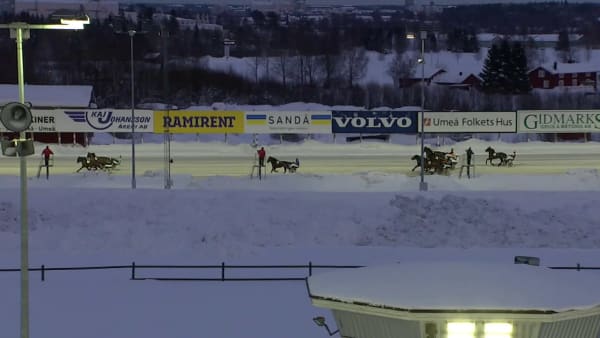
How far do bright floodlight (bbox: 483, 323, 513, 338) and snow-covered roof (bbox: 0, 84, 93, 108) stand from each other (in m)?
54.9

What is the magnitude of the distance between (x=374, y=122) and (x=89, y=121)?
1701 cm

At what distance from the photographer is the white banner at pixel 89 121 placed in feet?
159

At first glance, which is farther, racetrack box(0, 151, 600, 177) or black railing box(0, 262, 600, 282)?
racetrack box(0, 151, 600, 177)

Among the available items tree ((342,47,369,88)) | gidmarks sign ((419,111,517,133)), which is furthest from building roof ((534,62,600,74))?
gidmarks sign ((419,111,517,133))

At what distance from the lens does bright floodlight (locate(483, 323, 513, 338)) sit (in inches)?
291

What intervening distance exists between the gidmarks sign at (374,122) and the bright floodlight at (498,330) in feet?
134

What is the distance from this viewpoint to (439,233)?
1126 inches

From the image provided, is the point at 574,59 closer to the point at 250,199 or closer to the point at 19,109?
the point at 250,199

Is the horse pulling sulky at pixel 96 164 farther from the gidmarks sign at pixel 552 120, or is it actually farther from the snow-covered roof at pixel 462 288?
the snow-covered roof at pixel 462 288

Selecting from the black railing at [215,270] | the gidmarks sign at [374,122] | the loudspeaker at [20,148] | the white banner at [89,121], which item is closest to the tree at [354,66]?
the gidmarks sign at [374,122]

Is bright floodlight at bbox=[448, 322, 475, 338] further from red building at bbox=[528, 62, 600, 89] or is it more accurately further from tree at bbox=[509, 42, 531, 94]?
red building at bbox=[528, 62, 600, 89]

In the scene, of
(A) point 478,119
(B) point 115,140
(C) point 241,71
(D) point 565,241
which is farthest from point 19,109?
(C) point 241,71

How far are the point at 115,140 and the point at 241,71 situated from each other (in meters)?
44.3

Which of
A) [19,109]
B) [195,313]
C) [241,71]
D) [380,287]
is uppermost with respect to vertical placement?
[241,71]
